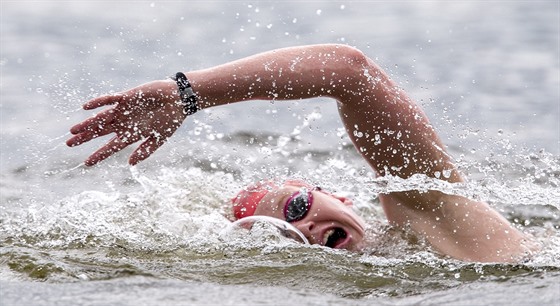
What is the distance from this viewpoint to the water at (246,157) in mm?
4285

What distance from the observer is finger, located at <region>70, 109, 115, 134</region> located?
15.3 ft

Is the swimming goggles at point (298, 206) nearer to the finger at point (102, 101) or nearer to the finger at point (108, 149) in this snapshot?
the finger at point (108, 149)

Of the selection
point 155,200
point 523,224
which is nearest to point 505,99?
point 523,224

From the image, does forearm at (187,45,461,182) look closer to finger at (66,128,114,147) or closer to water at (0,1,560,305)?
water at (0,1,560,305)

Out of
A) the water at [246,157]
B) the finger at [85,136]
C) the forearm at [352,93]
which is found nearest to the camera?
the water at [246,157]

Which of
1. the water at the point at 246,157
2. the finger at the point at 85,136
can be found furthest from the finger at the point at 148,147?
the water at the point at 246,157

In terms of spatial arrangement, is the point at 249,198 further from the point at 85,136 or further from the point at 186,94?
the point at 85,136

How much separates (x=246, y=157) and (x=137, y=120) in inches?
117

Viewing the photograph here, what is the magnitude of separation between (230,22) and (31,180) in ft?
11.3

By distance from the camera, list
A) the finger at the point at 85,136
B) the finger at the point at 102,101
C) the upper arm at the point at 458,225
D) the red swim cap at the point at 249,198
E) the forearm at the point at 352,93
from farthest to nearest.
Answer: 1. the red swim cap at the point at 249,198
2. the upper arm at the point at 458,225
3. the forearm at the point at 352,93
4. the finger at the point at 85,136
5. the finger at the point at 102,101

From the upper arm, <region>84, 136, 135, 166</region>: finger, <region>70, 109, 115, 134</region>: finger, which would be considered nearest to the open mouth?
the upper arm

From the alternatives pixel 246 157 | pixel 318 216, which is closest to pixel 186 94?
pixel 318 216

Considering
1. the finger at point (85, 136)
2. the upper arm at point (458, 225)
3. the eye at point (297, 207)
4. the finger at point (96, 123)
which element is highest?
the finger at point (96, 123)

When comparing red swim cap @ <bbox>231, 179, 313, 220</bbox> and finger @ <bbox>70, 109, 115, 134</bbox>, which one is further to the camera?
red swim cap @ <bbox>231, 179, 313, 220</bbox>
